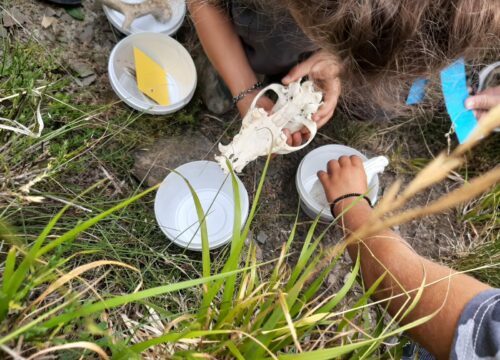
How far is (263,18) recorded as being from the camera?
4.43 ft

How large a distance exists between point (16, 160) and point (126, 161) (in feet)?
1.36

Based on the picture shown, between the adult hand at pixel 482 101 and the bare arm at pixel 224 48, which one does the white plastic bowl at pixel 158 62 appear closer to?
the bare arm at pixel 224 48

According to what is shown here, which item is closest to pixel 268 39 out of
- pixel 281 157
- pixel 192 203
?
pixel 281 157

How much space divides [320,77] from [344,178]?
335 mm

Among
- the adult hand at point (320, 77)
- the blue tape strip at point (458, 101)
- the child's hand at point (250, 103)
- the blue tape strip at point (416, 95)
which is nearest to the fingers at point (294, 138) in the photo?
the adult hand at point (320, 77)

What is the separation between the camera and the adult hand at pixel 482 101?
5.68 ft

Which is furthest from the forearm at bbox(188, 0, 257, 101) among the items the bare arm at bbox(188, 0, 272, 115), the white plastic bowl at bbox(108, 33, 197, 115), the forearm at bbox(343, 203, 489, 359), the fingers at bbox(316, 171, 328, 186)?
the forearm at bbox(343, 203, 489, 359)

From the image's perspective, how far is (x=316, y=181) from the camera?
5.33ft

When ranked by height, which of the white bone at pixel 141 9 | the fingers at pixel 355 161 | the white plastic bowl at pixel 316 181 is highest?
the white bone at pixel 141 9

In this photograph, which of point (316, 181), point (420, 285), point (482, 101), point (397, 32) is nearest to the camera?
point (397, 32)

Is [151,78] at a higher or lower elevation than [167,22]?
lower

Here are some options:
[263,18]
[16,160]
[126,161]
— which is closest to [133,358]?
[16,160]

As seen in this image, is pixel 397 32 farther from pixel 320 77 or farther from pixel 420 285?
pixel 420 285

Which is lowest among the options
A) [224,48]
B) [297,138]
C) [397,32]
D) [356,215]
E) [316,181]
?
[316,181]
